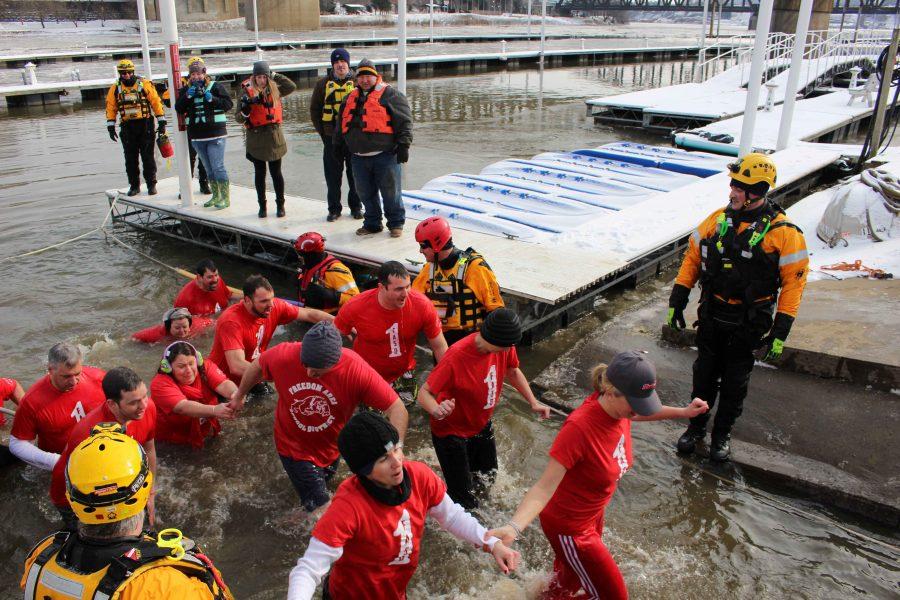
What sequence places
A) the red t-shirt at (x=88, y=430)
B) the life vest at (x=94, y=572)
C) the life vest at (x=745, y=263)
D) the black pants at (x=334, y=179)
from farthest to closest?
the black pants at (x=334, y=179) → the life vest at (x=745, y=263) → the red t-shirt at (x=88, y=430) → the life vest at (x=94, y=572)

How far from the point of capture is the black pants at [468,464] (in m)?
4.74

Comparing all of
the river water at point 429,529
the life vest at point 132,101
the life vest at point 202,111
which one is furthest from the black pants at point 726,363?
the life vest at point 132,101

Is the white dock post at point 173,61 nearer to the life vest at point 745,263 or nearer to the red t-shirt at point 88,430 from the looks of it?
the red t-shirt at point 88,430

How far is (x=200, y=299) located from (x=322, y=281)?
1808 millimetres

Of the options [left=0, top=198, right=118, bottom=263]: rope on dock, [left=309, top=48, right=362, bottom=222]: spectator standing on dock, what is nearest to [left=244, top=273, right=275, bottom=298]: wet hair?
[left=309, top=48, right=362, bottom=222]: spectator standing on dock

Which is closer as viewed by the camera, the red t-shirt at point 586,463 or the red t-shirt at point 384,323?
the red t-shirt at point 586,463

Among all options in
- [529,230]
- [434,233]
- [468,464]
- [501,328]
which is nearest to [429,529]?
[468,464]

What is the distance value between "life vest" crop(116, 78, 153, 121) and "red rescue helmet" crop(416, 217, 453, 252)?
24.8 ft

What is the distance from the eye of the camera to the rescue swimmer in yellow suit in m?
2.52

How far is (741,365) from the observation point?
536cm

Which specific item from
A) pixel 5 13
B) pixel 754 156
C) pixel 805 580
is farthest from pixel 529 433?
pixel 5 13

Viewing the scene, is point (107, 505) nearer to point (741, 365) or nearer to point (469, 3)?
point (741, 365)

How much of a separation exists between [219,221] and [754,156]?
7.60 meters

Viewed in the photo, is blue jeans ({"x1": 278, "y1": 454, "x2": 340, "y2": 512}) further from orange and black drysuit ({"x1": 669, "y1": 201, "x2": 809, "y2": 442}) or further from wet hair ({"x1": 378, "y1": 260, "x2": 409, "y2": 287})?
orange and black drysuit ({"x1": 669, "y1": 201, "x2": 809, "y2": 442})
